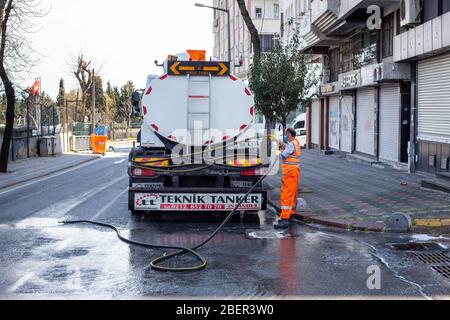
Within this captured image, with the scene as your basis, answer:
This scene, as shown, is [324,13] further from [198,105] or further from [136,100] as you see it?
[198,105]

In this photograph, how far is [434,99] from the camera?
57.7 ft

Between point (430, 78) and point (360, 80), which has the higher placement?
point (360, 80)

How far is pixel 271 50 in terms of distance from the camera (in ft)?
53.2

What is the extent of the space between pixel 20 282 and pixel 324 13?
67.6 ft

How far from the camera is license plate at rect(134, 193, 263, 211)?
10984 millimetres

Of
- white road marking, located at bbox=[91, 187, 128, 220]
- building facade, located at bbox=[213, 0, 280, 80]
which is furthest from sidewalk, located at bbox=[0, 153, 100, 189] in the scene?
building facade, located at bbox=[213, 0, 280, 80]

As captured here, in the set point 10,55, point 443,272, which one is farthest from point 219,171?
point 10,55

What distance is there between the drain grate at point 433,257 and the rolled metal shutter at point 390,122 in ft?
41.2

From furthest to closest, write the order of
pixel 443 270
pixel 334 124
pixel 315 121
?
pixel 315 121 → pixel 334 124 → pixel 443 270

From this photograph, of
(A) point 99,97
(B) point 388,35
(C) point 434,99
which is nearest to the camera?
(C) point 434,99

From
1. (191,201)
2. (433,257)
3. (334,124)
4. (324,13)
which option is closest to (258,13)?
(334,124)

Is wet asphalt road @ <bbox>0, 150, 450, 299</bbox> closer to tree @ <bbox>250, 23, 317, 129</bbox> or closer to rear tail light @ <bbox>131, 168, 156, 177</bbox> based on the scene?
rear tail light @ <bbox>131, 168, 156, 177</bbox>

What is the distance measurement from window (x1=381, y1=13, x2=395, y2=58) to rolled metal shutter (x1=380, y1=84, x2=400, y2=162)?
122cm

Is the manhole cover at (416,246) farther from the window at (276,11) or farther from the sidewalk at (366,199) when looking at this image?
the window at (276,11)
